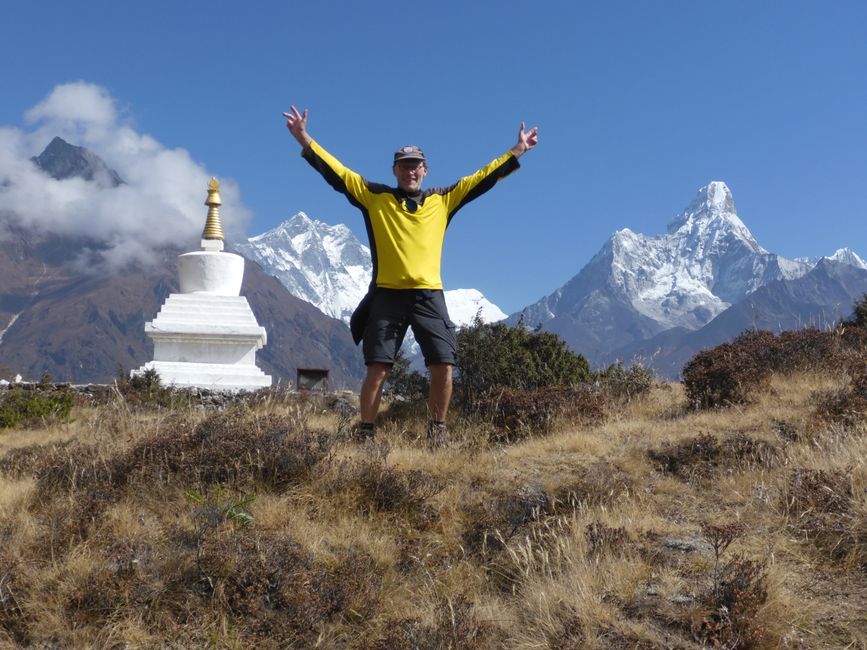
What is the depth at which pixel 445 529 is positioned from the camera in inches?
189

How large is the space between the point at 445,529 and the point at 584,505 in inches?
33.6

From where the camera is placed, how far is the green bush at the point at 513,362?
9.54m

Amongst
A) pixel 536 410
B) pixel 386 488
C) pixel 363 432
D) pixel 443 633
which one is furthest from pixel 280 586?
pixel 536 410

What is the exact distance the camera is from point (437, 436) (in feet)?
20.9

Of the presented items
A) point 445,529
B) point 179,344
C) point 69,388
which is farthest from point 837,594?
point 179,344

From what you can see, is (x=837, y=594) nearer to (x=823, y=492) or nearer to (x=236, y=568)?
(x=823, y=492)

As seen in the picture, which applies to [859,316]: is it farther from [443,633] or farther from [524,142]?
[443,633]

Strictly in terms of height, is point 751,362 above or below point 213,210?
below

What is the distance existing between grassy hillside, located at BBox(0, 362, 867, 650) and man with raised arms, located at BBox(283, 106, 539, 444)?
62 centimetres

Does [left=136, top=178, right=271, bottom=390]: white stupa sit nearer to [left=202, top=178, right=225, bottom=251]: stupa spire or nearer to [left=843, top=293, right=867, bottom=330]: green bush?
[left=202, top=178, right=225, bottom=251]: stupa spire

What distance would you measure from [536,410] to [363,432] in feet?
6.28

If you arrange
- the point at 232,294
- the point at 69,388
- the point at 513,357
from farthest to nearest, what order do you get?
the point at 232,294, the point at 69,388, the point at 513,357

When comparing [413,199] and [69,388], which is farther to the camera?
[69,388]

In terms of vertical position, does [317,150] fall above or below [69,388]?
above
